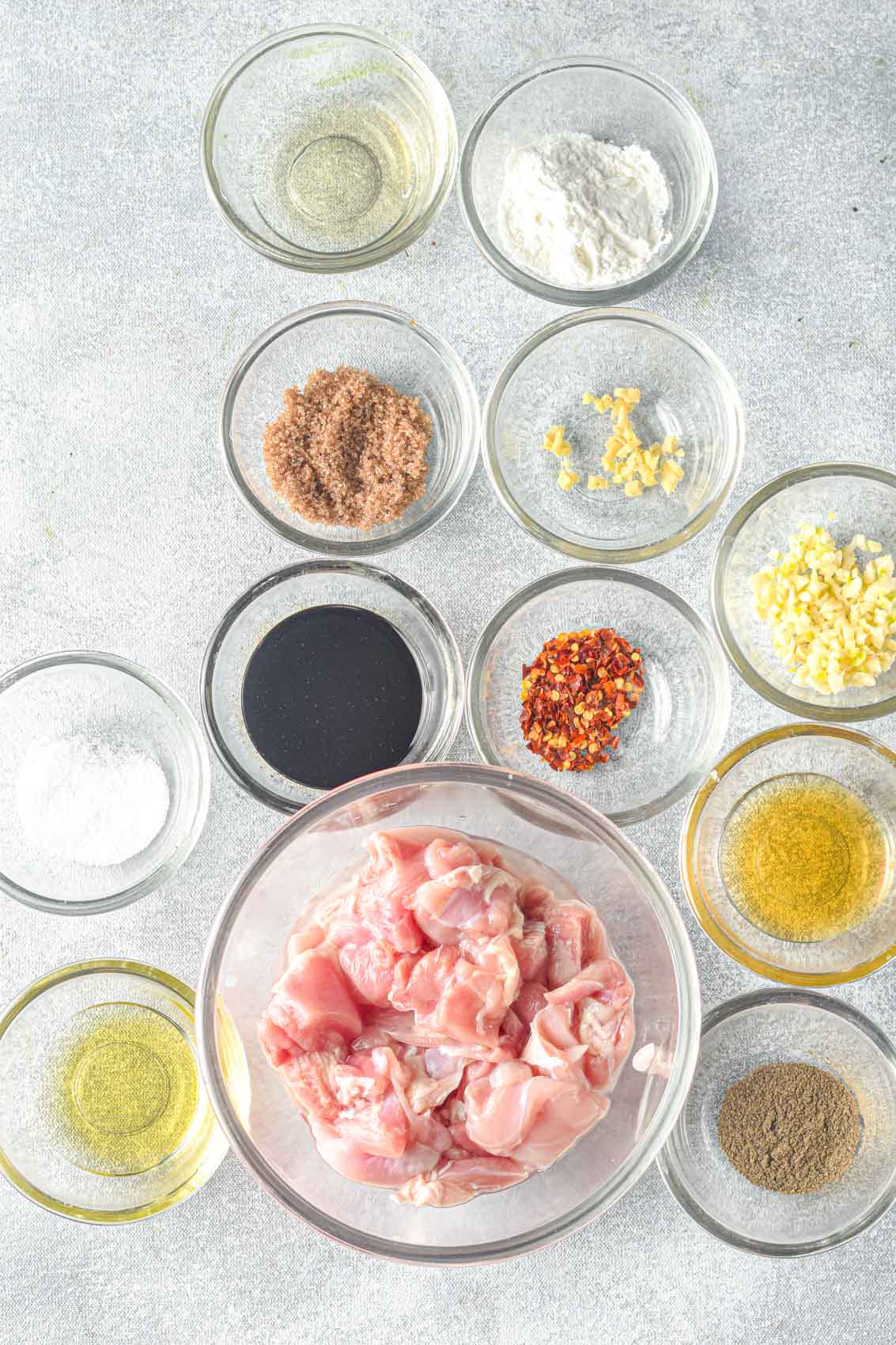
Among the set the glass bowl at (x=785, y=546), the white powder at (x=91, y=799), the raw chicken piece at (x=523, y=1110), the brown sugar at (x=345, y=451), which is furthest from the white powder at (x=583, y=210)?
the raw chicken piece at (x=523, y=1110)

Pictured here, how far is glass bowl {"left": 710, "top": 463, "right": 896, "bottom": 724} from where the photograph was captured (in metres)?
2.15

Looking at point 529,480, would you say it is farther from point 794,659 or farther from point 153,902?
point 153,902

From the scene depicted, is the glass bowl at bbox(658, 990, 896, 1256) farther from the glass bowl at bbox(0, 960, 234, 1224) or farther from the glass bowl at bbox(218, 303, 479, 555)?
the glass bowl at bbox(218, 303, 479, 555)

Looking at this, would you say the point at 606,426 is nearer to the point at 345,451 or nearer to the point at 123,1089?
the point at 345,451

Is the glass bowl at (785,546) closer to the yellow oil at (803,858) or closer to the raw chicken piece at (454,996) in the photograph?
the yellow oil at (803,858)

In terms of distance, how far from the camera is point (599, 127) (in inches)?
88.5

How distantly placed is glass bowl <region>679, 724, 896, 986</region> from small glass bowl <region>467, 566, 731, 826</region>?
3.5 inches

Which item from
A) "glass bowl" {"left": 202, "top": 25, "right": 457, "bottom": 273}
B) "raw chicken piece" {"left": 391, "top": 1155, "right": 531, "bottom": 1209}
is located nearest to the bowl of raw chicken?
"raw chicken piece" {"left": 391, "top": 1155, "right": 531, "bottom": 1209}

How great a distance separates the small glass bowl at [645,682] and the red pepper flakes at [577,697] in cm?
5

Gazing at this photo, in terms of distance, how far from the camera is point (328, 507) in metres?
2.15

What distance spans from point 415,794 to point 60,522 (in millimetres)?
1074

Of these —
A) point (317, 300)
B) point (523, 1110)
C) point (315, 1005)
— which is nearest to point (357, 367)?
point (317, 300)

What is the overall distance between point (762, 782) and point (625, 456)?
77 cm

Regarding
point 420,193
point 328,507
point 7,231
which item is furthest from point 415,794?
point 7,231
